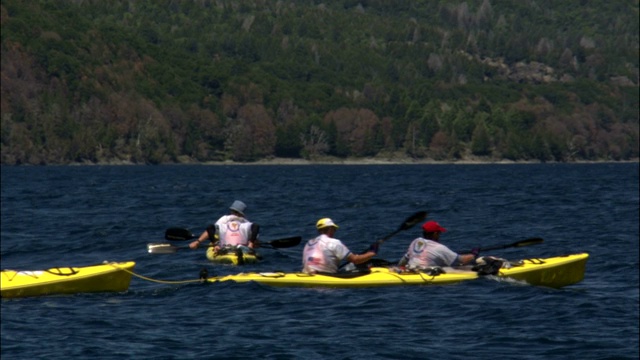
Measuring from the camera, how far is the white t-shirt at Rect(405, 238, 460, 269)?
2661cm

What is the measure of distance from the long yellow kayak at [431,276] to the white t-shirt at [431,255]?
200 mm

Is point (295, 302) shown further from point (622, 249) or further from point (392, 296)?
point (622, 249)

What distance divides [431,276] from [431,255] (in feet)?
1.53

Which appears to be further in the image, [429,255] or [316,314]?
[429,255]

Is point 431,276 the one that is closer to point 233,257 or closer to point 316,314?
point 316,314

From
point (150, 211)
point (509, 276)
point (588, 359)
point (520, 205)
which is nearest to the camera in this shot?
point (588, 359)

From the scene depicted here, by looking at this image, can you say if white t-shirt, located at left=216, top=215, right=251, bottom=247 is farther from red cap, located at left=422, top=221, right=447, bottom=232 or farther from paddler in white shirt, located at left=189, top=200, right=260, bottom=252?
red cap, located at left=422, top=221, right=447, bottom=232

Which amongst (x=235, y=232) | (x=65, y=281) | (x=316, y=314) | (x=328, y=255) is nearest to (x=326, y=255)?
(x=328, y=255)

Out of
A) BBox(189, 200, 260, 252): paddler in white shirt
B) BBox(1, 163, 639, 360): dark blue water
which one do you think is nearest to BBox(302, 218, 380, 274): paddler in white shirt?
BBox(1, 163, 639, 360): dark blue water

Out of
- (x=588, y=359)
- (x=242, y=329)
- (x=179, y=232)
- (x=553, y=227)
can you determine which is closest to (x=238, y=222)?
(x=179, y=232)

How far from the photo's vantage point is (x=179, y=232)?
33.3 m

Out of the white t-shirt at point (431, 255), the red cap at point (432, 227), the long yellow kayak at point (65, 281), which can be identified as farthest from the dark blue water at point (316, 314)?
the red cap at point (432, 227)

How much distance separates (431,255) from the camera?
1048 inches

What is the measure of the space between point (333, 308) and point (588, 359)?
6001mm
